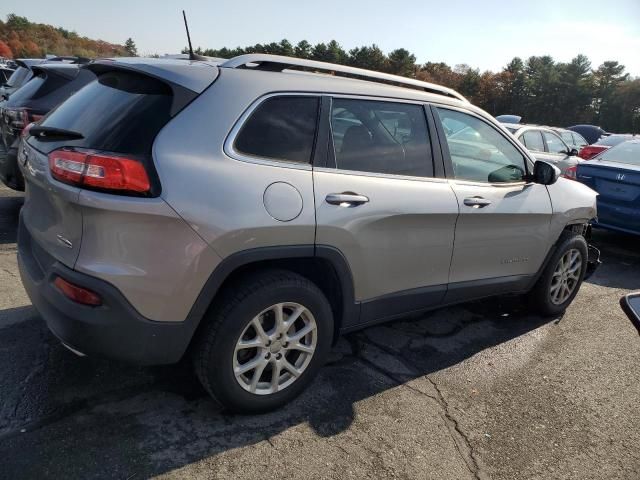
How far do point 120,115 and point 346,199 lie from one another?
119 cm

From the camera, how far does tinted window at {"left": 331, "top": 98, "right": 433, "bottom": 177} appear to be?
9.43 ft

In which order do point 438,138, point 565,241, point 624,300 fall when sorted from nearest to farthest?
point 624,300
point 438,138
point 565,241

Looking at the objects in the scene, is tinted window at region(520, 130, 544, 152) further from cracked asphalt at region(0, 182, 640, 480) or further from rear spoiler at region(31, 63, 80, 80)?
rear spoiler at region(31, 63, 80, 80)

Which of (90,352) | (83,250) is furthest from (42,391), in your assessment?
(83,250)

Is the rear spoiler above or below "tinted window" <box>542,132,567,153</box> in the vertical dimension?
above

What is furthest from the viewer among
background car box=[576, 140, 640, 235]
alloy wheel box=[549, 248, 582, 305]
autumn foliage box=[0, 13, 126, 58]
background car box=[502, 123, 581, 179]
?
autumn foliage box=[0, 13, 126, 58]

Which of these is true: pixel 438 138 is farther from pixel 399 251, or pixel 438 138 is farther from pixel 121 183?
pixel 121 183

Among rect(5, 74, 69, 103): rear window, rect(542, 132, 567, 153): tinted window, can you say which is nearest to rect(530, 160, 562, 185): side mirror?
rect(5, 74, 69, 103): rear window

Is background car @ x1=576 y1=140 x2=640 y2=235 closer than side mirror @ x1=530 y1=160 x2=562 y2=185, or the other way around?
side mirror @ x1=530 y1=160 x2=562 y2=185

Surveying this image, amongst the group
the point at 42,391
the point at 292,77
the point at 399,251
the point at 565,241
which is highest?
the point at 292,77

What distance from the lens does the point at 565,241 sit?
4273 millimetres

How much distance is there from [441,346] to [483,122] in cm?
168

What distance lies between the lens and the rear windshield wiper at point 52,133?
97.0 inches

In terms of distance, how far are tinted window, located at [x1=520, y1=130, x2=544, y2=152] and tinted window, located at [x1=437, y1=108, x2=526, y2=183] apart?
5.74 m
